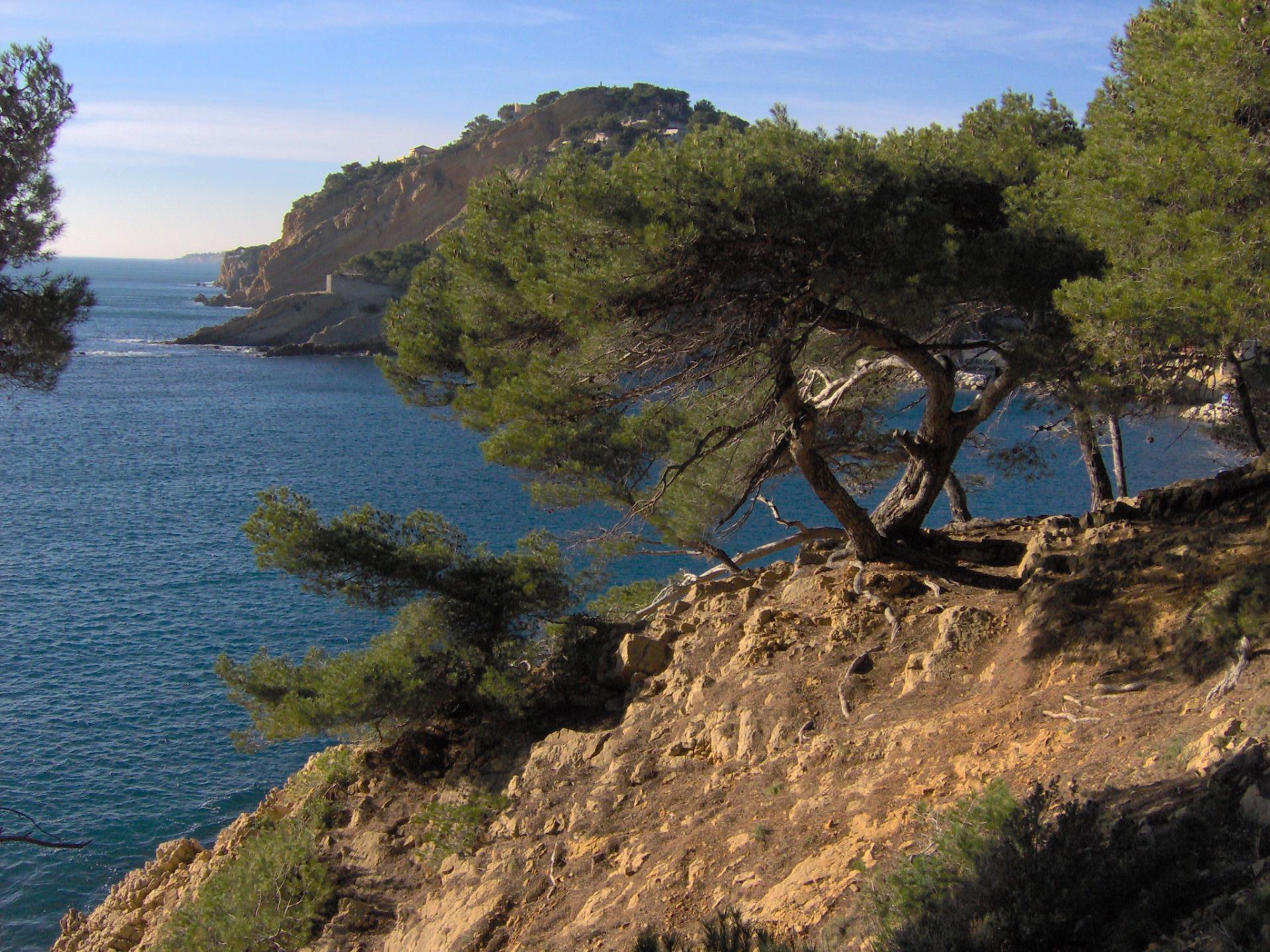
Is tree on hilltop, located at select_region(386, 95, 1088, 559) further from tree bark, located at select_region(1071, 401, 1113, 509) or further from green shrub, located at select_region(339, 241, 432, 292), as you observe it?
green shrub, located at select_region(339, 241, 432, 292)

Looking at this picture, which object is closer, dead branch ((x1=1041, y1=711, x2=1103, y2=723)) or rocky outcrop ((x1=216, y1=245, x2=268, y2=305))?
dead branch ((x1=1041, y1=711, x2=1103, y2=723))

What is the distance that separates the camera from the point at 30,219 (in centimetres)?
826

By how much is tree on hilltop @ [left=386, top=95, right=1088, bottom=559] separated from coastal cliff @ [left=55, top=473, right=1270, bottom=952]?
1510mm

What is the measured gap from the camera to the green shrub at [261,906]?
29.0 ft

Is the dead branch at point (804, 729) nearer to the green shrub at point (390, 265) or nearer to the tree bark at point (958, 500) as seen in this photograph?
the tree bark at point (958, 500)

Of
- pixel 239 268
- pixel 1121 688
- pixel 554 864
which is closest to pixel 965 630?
pixel 1121 688

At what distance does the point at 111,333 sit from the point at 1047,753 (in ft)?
306

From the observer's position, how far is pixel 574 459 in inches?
465

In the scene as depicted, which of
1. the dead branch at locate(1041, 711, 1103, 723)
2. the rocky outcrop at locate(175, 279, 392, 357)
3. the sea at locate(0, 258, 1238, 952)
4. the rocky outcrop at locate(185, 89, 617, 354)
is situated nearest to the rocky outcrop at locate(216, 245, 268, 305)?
the rocky outcrop at locate(185, 89, 617, 354)

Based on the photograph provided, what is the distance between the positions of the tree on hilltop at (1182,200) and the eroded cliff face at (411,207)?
76996 millimetres

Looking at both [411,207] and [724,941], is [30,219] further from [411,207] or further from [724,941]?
[411,207]

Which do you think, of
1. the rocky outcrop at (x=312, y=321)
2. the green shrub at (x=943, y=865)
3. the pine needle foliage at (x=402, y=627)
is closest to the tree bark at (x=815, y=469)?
the pine needle foliage at (x=402, y=627)

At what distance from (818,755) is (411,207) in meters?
86.2

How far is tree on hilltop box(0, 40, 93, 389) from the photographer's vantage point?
8156 millimetres
